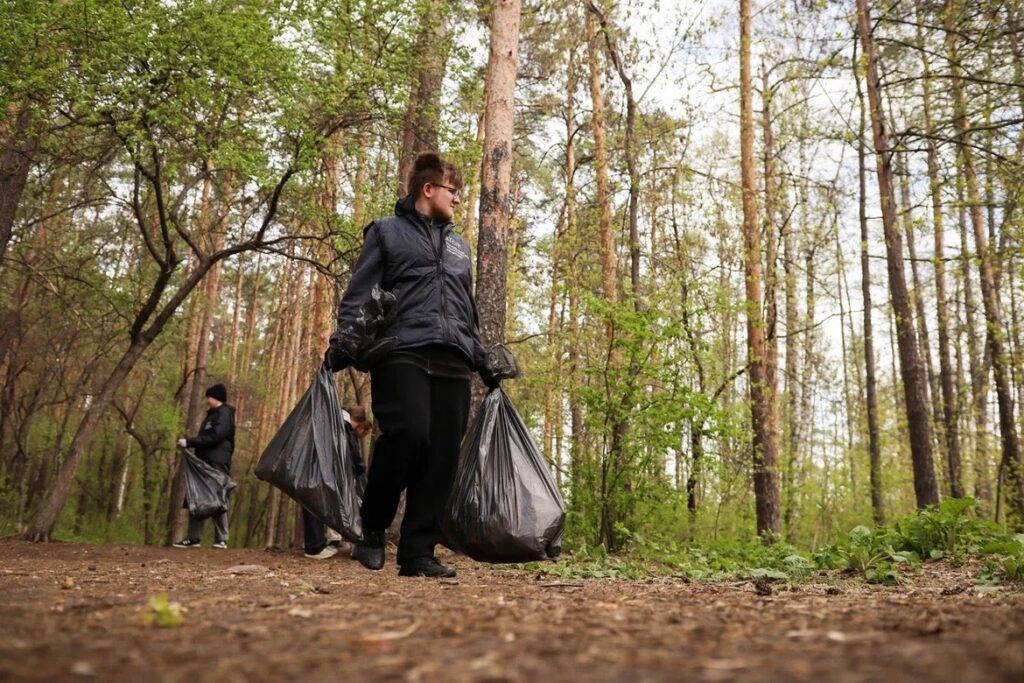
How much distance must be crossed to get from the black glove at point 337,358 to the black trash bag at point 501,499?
0.86 meters

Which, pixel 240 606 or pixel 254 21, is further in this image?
pixel 254 21

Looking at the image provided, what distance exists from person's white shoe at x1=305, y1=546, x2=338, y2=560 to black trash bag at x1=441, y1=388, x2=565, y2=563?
514 centimetres

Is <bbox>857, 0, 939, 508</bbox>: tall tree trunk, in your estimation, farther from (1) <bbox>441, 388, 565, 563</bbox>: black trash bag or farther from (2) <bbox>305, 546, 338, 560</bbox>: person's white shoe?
(1) <bbox>441, 388, 565, 563</bbox>: black trash bag

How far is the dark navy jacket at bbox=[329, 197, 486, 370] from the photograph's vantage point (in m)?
3.91

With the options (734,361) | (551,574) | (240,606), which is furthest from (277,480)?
(734,361)

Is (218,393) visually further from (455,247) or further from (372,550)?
(455,247)

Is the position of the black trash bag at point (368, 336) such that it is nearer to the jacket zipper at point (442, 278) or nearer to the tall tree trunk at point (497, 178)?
the jacket zipper at point (442, 278)

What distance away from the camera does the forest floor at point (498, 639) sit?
1411mm

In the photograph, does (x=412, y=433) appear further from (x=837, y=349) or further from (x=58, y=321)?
(x=837, y=349)

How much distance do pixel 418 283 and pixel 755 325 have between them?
30.4 feet

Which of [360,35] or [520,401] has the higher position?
[360,35]

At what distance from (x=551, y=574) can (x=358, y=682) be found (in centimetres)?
429

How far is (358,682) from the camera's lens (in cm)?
135

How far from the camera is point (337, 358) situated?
12.8 ft
